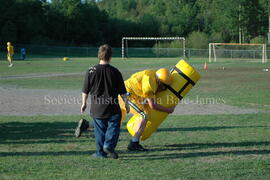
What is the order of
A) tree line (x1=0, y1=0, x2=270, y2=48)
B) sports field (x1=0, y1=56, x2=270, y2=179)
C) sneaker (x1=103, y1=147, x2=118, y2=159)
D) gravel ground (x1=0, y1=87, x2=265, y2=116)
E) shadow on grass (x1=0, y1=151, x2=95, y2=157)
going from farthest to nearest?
tree line (x1=0, y1=0, x2=270, y2=48) → gravel ground (x1=0, y1=87, x2=265, y2=116) → shadow on grass (x1=0, y1=151, x2=95, y2=157) → sneaker (x1=103, y1=147, x2=118, y2=159) → sports field (x1=0, y1=56, x2=270, y2=179)

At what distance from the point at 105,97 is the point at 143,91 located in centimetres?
87

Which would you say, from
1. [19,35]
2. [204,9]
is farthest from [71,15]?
[204,9]

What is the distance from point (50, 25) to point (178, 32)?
72.6 feet

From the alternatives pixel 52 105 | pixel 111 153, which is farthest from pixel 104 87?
pixel 52 105

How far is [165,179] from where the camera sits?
5605 millimetres

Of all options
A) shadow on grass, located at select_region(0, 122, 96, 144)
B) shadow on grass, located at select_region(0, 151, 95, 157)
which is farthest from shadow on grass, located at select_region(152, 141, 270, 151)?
shadow on grass, located at select_region(0, 122, 96, 144)

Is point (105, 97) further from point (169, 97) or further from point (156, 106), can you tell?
point (169, 97)

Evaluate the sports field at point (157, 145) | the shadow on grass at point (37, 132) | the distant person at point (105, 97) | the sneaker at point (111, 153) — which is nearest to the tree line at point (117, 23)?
the sports field at point (157, 145)

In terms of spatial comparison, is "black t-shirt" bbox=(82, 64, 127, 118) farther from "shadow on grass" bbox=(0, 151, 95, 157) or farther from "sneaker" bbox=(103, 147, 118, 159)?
"shadow on grass" bbox=(0, 151, 95, 157)

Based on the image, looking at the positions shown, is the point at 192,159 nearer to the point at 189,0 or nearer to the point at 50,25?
the point at 50,25

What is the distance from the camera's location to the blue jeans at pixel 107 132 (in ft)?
21.9

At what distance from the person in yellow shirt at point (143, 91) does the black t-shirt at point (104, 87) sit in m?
0.71

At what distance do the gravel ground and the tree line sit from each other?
5160cm

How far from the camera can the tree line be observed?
68.6 meters
